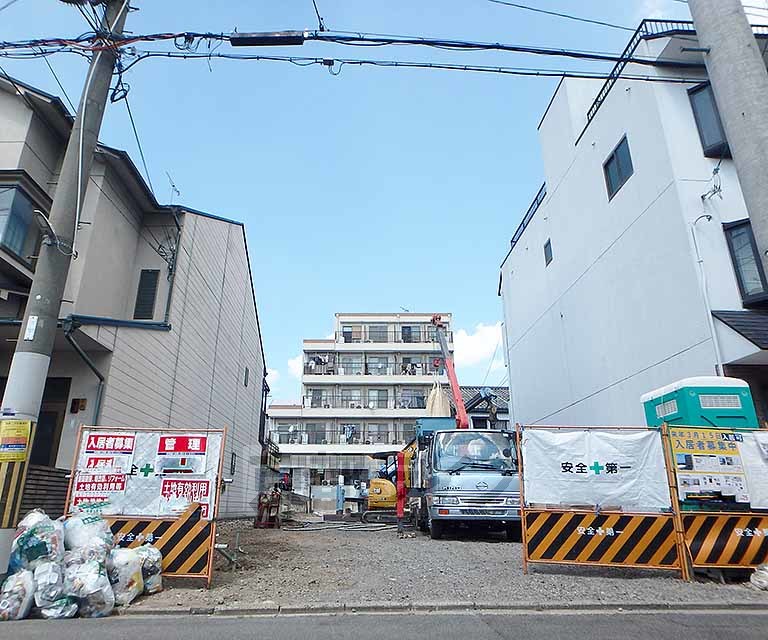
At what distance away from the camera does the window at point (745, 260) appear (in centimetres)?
1123

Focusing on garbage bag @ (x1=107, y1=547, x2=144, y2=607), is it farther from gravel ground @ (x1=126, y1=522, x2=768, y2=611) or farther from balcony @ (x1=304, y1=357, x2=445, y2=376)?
balcony @ (x1=304, y1=357, x2=445, y2=376)

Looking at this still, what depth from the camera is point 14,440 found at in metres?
6.32

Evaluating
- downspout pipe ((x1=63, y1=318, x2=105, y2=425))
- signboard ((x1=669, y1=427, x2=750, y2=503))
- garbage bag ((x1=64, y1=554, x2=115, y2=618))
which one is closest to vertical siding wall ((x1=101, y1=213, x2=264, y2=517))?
downspout pipe ((x1=63, y1=318, x2=105, y2=425))

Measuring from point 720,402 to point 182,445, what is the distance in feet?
26.9

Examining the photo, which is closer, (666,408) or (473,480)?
(666,408)

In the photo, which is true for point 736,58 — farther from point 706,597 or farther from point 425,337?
point 425,337

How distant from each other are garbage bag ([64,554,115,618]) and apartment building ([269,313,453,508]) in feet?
125

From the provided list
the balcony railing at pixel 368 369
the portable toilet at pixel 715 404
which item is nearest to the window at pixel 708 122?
the portable toilet at pixel 715 404

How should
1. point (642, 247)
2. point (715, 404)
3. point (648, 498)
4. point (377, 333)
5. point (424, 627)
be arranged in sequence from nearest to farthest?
point (424, 627), point (648, 498), point (715, 404), point (642, 247), point (377, 333)

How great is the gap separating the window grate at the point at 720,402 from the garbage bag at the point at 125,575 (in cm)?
834

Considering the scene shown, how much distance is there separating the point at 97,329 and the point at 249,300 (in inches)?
489

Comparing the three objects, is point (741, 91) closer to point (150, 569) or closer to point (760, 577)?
point (760, 577)

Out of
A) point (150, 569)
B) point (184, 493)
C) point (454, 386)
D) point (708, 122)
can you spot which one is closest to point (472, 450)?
point (454, 386)

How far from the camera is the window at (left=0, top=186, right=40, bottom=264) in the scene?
10.1m
